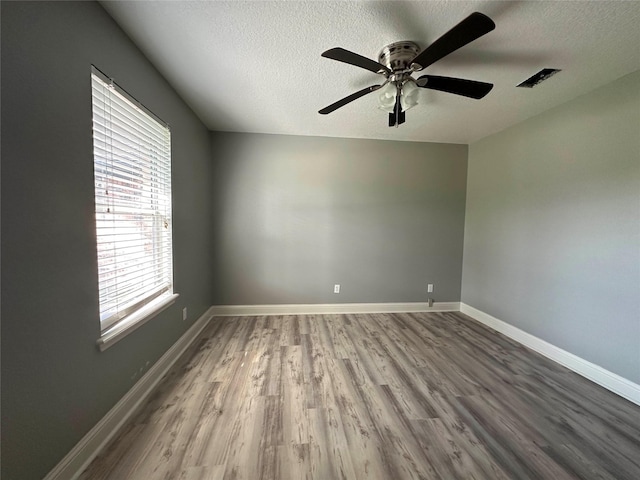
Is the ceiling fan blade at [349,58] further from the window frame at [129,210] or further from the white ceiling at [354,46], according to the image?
the window frame at [129,210]

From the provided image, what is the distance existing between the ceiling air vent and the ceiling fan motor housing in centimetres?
109

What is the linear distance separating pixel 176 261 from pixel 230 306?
4.06 feet

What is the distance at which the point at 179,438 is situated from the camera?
1362mm

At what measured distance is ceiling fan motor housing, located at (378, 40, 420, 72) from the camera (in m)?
1.47

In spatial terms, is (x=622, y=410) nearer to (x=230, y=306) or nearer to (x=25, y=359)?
(x=25, y=359)

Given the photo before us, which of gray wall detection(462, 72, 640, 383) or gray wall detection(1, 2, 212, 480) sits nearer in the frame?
gray wall detection(1, 2, 212, 480)

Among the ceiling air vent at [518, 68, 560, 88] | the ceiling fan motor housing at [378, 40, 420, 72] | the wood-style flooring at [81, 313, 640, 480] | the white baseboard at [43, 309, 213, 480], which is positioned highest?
the ceiling air vent at [518, 68, 560, 88]

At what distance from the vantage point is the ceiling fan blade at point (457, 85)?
1.48 metres

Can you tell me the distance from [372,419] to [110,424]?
1594 mm

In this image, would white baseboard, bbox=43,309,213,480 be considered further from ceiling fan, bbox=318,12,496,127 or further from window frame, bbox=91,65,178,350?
ceiling fan, bbox=318,12,496,127

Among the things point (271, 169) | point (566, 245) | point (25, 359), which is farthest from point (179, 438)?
point (566, 245)

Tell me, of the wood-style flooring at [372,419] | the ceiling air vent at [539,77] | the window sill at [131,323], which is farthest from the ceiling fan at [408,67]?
the wood-style flooring at [372,419]

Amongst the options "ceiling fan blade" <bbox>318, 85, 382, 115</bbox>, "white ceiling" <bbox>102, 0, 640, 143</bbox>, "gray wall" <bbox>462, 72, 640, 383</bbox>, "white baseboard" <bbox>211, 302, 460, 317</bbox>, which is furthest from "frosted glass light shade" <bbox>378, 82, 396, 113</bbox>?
"white baseboard" <bbox>211, 302, 460, 317</bbox>

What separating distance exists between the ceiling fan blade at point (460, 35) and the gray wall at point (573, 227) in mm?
1756
